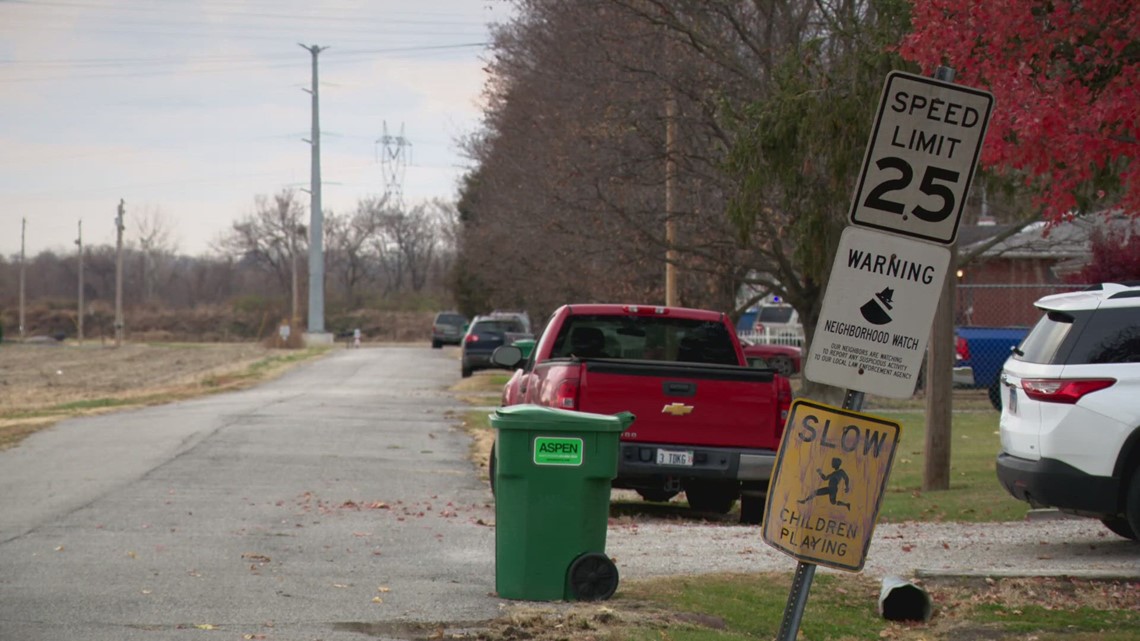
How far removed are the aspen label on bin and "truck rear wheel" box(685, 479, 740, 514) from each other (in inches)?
163

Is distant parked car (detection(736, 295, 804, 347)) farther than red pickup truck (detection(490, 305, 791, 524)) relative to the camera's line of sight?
Yes

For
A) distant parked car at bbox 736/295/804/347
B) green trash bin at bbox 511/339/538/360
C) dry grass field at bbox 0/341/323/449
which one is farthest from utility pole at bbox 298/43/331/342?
green trash bin at bbox 511/339/538/360

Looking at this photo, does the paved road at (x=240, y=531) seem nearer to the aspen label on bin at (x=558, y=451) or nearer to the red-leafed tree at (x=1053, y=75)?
the aspen label on bin at (x=558, y=451)

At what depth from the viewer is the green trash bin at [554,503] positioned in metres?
8.64

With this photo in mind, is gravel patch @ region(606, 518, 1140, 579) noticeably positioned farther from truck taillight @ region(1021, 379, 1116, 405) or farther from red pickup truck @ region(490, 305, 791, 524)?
truck taillight @ region(1021, 379, 1116, 405)

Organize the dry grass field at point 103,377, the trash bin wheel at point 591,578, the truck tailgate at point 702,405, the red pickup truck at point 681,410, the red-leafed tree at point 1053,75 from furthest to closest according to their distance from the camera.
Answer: the dry grass field at point 103,377 < the truck tailgate at point 702,405 < the red pickup truck at point 681,410 < the red-leafed tree at point 1053,75 < the trash bin wheel at point 591,578

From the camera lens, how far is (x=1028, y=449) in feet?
34.0

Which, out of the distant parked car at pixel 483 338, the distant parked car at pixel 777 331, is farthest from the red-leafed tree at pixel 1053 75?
the distant parked car at pixel 483 338

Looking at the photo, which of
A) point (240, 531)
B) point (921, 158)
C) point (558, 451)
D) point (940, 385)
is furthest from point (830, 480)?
point (940, 385)

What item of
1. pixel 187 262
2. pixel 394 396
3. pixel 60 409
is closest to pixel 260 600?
pixel 60 409

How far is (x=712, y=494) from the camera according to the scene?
1383 centimetres

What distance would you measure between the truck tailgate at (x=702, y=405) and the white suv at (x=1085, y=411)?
89.4 inches

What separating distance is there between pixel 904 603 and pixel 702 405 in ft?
12.9

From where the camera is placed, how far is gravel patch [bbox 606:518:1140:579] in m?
10.0
